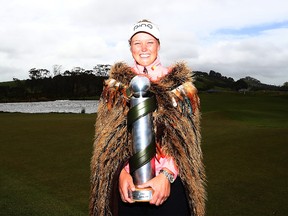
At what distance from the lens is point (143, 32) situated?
8.38ft

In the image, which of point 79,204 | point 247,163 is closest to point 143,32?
point 79,204

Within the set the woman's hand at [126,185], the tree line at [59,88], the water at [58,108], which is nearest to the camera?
the woman's hand at [126,185]

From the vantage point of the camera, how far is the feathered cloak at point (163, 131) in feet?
8.12

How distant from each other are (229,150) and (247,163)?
139 centimetres

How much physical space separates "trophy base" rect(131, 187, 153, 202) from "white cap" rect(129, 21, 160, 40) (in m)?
1.09

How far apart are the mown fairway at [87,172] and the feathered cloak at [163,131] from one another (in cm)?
242

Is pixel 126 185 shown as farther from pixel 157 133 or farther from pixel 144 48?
pixel 144 48

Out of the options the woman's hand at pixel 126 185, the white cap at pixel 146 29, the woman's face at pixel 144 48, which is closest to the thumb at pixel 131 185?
the woman's hand at pixel 126 185

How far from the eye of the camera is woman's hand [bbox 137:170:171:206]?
2.11m

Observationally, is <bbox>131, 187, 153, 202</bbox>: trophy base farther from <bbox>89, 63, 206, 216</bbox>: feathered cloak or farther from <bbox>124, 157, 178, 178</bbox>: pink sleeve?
<bbox>89, 63, 206, 216</bbox>: feathered cloak

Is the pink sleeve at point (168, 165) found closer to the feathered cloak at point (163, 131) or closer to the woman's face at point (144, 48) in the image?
the feathered cloak at point (163, 131)

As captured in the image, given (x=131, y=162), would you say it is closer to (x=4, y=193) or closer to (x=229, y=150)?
(x=4, y=193)

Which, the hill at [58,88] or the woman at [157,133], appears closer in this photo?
the woman at [157,133]

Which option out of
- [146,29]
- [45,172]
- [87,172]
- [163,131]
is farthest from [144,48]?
[45,172]
